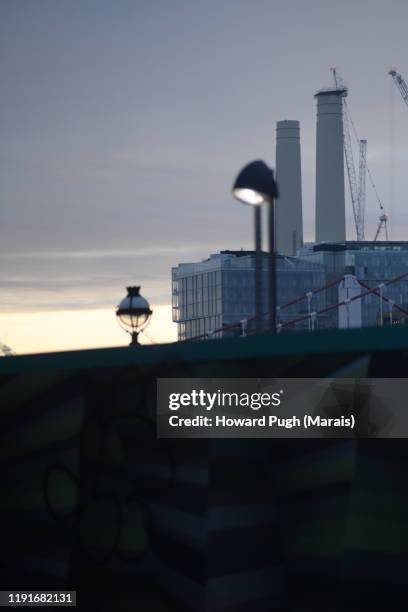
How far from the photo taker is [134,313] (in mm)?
25953

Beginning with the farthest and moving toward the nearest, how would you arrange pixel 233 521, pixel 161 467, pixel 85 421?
pixel 85 421
pixel 161 467
pixel 233 521

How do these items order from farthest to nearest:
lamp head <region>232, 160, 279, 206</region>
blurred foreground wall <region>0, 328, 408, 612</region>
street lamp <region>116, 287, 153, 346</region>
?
street lamp <region>116, 287, 153, 346</region>
lamp head <region>232, 160, 279, 206</region>
blurred foreground wall <region>0, 328, 408, 612</region>

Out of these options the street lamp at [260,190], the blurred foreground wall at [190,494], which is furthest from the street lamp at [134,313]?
the street lamp at [260,190]

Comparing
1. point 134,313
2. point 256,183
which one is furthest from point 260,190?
point 134,313

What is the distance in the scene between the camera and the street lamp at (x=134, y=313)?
26.0 metres

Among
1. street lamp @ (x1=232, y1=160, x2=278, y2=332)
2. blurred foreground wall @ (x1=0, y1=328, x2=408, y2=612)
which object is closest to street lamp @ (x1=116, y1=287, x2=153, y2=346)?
blurred foreground wall @ (x1=0, y1=328, x2=408, y2=612)

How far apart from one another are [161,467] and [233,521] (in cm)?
160

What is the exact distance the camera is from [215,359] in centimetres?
1750

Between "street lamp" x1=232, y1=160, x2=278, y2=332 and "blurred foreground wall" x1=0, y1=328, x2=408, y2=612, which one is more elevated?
"street lamp" x1=232, y1=160, x2=278, y2=332

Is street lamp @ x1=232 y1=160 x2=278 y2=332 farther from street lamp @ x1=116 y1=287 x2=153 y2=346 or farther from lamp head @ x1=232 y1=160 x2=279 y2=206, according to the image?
street lamp @ x1=116 y1=287 x2=153 y2=346

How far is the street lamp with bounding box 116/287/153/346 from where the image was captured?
2595 centimetres

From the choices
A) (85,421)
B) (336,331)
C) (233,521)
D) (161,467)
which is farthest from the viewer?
(85,421)

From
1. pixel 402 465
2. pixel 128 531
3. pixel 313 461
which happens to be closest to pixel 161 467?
pixel 128 531

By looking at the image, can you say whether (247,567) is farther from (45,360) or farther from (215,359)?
(45,360)
